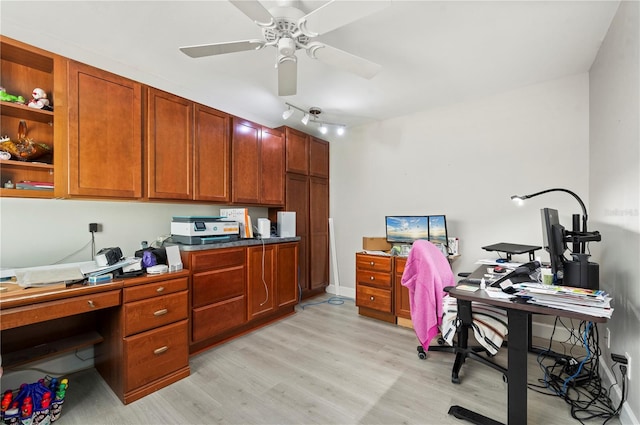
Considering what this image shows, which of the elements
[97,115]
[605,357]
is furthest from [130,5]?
[605,357]

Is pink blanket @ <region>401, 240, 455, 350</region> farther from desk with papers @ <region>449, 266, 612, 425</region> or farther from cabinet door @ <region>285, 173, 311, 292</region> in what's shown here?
cabinet door @ <region>285, 173, 311, 292</region>

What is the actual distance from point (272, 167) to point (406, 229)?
1845 millimetres

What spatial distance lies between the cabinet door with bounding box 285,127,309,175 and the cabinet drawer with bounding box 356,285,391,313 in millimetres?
1790

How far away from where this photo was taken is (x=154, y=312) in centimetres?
193

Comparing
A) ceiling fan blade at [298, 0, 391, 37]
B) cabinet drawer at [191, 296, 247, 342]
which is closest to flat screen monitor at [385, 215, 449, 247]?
cabinet drawer at [191, 296, 247, 342]

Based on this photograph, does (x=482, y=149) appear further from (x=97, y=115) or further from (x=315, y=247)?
(x=97, y=115)

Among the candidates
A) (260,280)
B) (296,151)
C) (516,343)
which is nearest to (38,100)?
(260,280)

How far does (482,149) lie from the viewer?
122 inches

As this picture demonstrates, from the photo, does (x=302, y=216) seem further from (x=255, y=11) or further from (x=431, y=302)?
(x=255, y=11)

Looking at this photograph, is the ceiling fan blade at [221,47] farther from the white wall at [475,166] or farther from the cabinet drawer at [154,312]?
the white wall at [475,166]

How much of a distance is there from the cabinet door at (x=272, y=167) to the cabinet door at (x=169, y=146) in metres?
0.91

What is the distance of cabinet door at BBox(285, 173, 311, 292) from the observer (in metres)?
3.79

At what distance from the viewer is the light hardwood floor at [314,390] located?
1686mm

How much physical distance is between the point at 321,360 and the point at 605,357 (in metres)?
2.12
